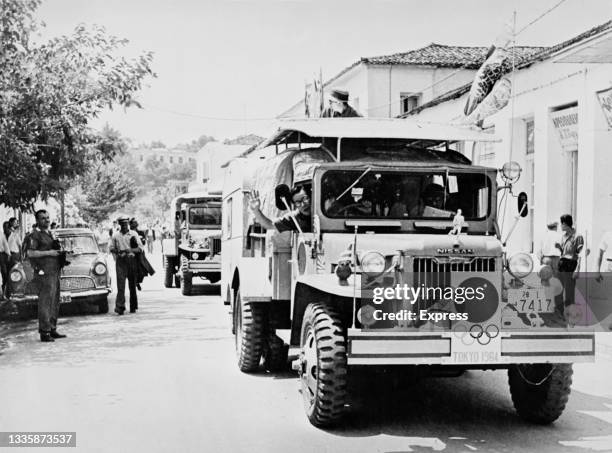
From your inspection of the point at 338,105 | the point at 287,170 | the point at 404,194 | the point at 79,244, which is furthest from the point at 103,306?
the point at 404,194

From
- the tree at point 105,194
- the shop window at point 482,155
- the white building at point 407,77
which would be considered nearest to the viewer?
the shop window at point 482,155

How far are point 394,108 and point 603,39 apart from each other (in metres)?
22.4

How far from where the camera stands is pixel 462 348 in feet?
18.3

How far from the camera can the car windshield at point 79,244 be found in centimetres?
1575

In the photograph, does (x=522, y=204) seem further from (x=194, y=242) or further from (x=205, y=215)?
(x=205, y=215)

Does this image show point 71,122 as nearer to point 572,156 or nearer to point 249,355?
point 249,355

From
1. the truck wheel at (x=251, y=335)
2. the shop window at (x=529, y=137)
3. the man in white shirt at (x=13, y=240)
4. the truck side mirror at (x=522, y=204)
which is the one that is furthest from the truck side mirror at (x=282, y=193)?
the man in white shirt at (x=13, y=240)

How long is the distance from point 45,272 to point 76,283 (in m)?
3.45

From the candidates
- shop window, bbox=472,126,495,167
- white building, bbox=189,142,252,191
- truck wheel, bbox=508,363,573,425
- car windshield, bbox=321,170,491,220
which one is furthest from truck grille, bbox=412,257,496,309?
white building, bbox=189,142,252,191

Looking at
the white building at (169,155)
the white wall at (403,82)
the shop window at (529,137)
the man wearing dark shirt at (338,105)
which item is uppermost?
Result: the white building at (169,155)

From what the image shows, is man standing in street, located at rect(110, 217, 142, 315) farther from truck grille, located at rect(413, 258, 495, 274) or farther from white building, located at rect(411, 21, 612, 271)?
truck grille, located at rect(413, 258, 495, 274)

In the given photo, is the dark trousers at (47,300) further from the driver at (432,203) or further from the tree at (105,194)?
the tree at (105,194)

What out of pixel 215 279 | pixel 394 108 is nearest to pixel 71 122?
pixel 215 279

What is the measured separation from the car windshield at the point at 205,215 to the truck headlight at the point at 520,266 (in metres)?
14.1
